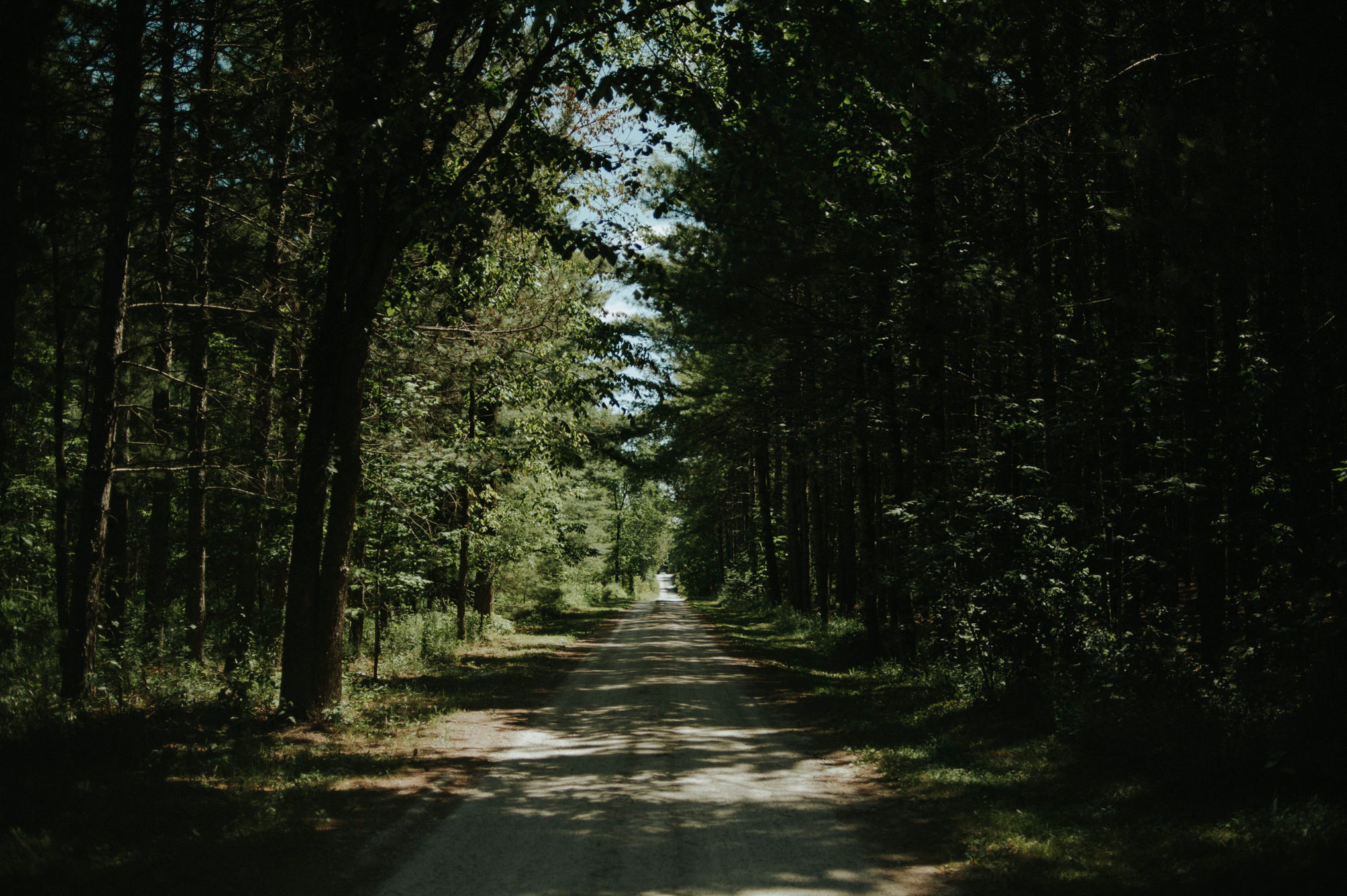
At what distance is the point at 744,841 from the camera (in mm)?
5887

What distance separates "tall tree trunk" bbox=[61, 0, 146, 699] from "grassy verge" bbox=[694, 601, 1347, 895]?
8992mm

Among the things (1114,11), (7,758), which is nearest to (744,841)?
(7,758)

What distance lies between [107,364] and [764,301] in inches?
427

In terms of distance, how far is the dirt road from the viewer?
5133 millimetres

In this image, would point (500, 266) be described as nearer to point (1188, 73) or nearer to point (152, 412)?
point (152, 412)

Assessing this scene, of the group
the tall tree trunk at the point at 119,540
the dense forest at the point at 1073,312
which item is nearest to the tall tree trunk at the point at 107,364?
the tall tree trunk at the point at 119,540

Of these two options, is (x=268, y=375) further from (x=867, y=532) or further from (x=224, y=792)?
(x=867, y=532)

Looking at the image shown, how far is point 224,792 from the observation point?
22.7 ft

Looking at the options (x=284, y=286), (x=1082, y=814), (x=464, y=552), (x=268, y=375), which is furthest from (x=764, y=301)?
(x=1082, y=814)

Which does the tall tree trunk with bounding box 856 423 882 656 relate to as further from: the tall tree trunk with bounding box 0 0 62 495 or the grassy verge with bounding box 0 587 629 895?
the tall tree trunk with bounding box 0 0 62 495

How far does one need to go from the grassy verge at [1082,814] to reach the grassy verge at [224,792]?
4.19 metres

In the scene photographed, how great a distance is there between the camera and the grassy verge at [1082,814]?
5.00 meters

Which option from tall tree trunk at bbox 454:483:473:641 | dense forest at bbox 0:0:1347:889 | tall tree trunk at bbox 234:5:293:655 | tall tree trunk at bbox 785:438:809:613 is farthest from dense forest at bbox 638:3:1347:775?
tall tree trunk at bbox 785:438:809:613

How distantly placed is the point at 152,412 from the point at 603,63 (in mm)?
8227
